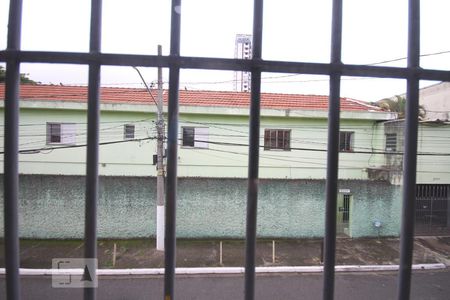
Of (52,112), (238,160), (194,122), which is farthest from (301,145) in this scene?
(52,112)

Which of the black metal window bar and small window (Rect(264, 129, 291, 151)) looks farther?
small window (Rect(264, 129, 291, 151))

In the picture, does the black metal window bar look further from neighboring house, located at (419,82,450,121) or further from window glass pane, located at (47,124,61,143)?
neighboring house, located at (419,82,450,121)

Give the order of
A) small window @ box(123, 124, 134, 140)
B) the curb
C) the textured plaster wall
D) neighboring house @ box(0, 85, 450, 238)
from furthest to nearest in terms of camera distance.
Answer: small window @ box(123, 124, 134, 140), neighboring house @ box(0, 85, 450, 238), the textured plaster wall, the curb

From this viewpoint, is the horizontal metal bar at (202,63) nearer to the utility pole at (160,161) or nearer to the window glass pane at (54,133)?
the utility pole at (160,161)

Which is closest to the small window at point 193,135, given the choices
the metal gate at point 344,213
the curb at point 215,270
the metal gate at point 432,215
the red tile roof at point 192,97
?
the red tile roof at point 192,97

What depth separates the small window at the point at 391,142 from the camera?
45.2 feet

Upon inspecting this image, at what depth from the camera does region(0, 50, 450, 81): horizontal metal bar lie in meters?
1.12

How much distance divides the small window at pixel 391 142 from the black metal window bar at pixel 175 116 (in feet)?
46.6

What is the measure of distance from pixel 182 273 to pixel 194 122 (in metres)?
6.51

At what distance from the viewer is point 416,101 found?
1176 mm

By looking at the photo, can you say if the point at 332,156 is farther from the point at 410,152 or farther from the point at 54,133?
the point at 54,133

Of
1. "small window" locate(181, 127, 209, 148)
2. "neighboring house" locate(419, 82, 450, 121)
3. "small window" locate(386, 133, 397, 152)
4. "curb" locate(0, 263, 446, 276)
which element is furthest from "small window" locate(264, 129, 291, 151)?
"neighboring house" locate(419, 82, 450, 121)

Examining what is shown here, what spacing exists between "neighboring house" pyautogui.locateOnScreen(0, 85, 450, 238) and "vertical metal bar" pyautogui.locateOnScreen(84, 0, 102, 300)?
35.6ft

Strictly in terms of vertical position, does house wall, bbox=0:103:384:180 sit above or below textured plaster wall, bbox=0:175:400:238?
above
